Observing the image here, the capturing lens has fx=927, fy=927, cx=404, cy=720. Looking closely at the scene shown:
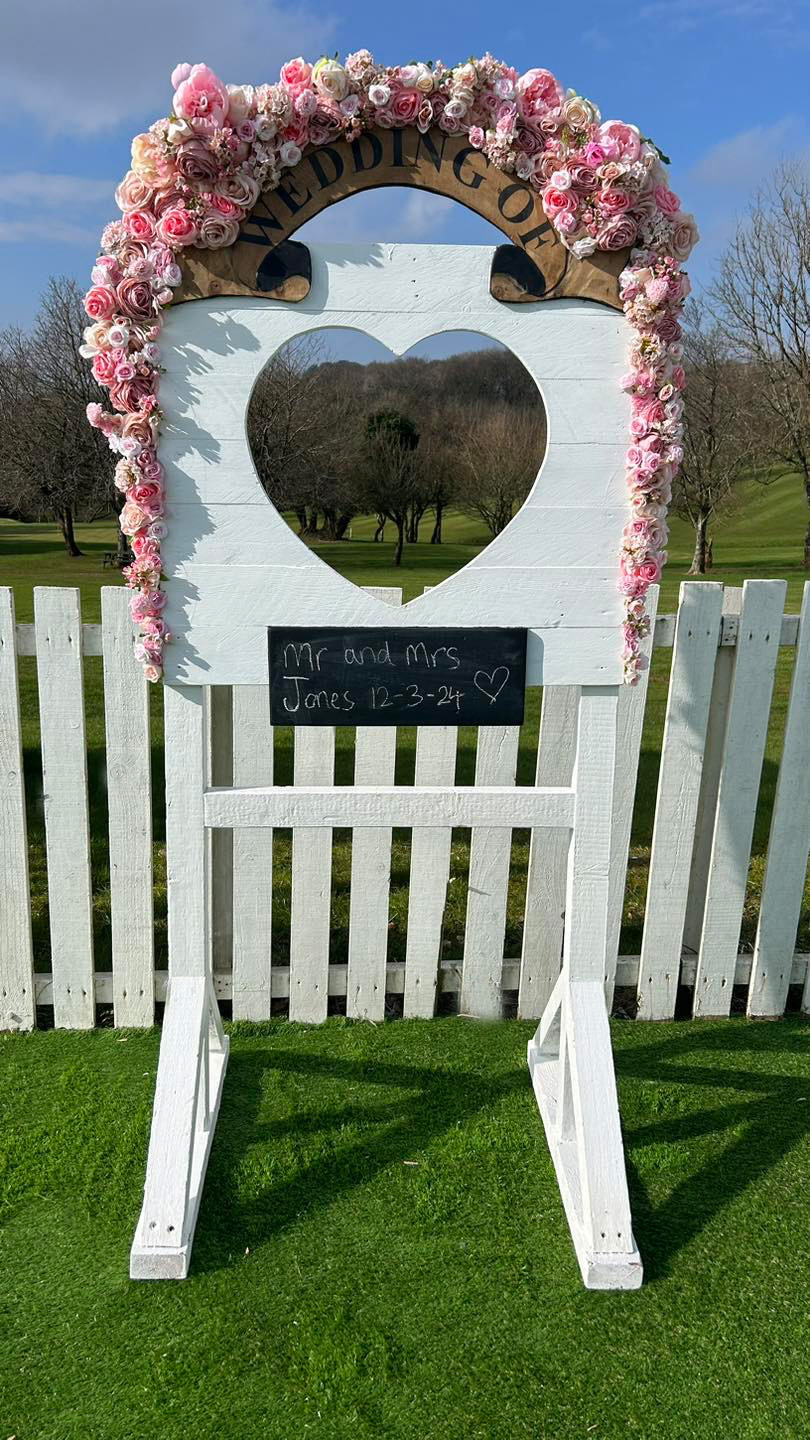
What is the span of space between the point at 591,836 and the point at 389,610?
0.90 meters

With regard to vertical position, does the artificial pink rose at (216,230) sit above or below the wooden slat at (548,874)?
above

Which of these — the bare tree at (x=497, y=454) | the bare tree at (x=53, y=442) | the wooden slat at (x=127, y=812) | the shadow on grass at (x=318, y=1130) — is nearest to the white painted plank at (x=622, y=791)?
the shadow on grass at (x=318, y=1130)

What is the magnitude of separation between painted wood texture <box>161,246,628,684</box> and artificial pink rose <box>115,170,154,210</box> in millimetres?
252

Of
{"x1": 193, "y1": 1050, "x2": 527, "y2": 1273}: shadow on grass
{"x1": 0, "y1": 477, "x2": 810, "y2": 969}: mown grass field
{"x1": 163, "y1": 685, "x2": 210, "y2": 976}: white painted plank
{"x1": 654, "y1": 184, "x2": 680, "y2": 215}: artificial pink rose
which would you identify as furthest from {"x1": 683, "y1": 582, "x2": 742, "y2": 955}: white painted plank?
{"x1": 163, "y1": 685, "x2": 210, "y2": 976}: white painted plank

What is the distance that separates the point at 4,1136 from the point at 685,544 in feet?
101

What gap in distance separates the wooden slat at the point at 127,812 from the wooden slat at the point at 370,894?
0.75 m

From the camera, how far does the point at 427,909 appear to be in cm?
354

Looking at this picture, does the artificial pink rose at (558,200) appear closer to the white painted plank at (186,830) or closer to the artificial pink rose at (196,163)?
the artificial pink rose at (196,163)

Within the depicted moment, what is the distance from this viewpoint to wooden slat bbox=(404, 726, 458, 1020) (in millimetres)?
3410

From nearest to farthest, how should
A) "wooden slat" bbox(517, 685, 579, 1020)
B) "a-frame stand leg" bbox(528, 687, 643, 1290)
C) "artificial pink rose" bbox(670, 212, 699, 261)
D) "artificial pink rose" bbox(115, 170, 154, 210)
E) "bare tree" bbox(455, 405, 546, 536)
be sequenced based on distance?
"artificial pink rose" bbox(115, 170, 154, 210)
"artificial pink rose" bbox(670, 212, 699, 261)
"a-frame stand leg" bbox(528, 687, 643, 1290)
"wooden slat" bbox(517, 685, 579, 1020)
"bare tree" bbox(455, 405, 546, 536)

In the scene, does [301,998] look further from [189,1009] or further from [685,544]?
[685,544]

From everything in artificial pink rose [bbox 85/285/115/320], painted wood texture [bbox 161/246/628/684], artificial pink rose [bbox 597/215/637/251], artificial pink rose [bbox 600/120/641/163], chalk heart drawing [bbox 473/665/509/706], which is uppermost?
artificial pink rose [bbox 600/120/641/163]

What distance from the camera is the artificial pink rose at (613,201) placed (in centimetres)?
223

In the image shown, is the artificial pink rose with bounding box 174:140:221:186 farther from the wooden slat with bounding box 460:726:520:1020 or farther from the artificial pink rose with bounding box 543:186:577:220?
the wooden slat with bounding box 460:726:520:1020
